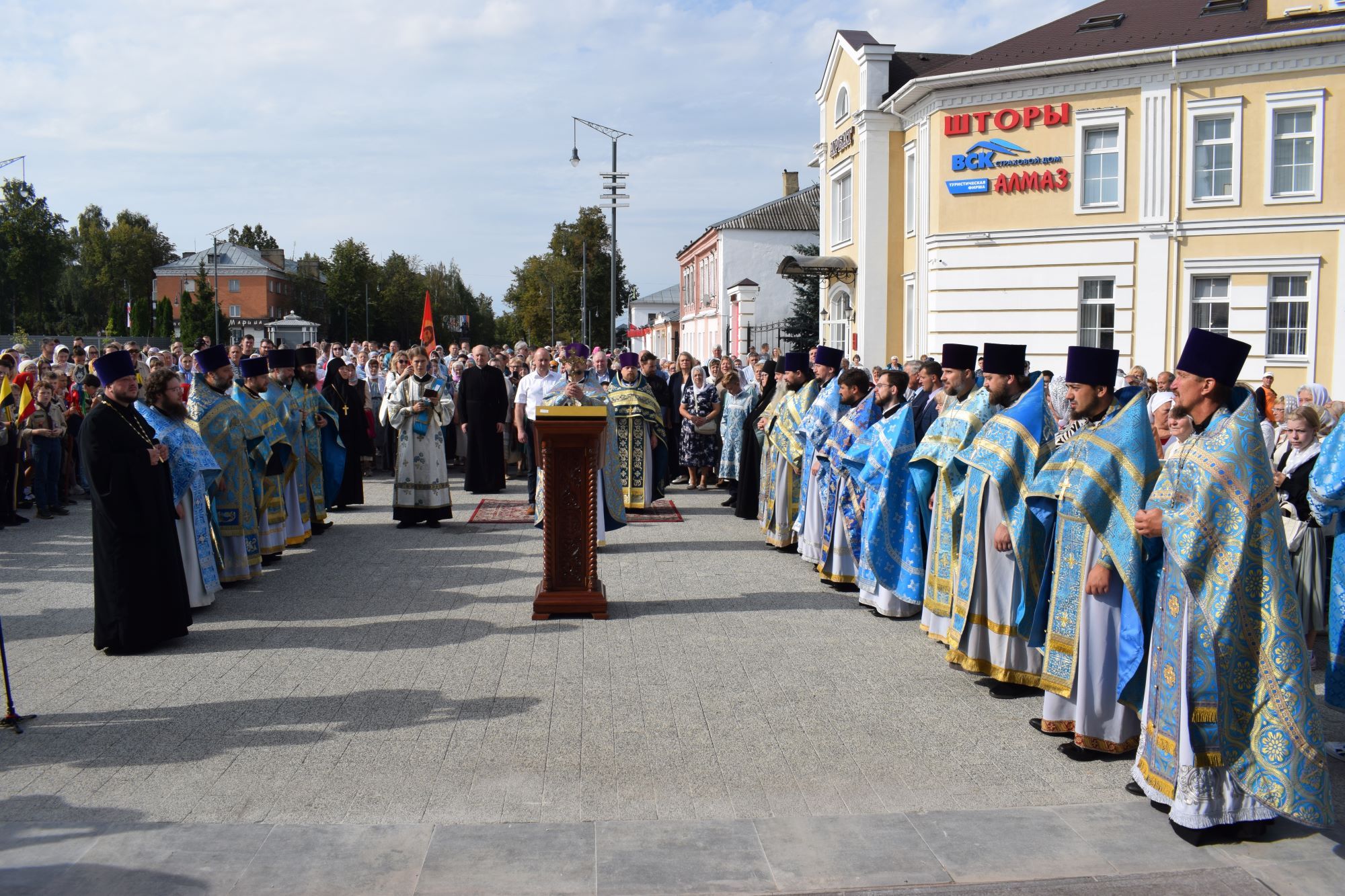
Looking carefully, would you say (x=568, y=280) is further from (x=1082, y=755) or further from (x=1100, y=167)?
(x=1082, y=755)

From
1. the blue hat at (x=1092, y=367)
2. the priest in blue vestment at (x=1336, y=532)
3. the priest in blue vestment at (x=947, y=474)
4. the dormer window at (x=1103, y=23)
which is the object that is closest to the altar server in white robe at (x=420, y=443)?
the priest in blue vestment at (x=947, y=474)


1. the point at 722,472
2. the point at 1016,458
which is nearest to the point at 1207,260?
the point at 722,472

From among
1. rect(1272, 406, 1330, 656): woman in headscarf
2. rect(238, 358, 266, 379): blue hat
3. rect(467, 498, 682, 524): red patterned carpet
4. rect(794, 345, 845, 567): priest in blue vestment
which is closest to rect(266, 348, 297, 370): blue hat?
rect(238, 358, 266, 379): blue hat

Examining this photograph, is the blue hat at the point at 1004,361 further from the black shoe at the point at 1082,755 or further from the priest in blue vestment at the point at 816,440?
the priest in blue vestment at the point at 816,440

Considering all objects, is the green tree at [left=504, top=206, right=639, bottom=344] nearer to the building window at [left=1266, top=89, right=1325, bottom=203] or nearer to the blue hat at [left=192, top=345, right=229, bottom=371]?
the building window at [left=1266, top=89, right=1325, bottom=203]

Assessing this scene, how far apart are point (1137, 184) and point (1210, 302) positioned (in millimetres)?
3069

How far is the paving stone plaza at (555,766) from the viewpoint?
4.40 metres

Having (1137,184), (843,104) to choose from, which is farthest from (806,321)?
(1137,184)

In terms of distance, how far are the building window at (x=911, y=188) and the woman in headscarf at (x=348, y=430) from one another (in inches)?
709

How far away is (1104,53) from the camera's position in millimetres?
23922

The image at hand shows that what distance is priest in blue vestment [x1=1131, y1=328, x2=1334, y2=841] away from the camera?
4539 mm

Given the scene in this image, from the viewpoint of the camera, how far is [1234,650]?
15.2 feet

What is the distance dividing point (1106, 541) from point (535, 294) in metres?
57.2

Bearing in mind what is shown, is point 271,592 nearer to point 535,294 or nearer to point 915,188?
point 915,188
